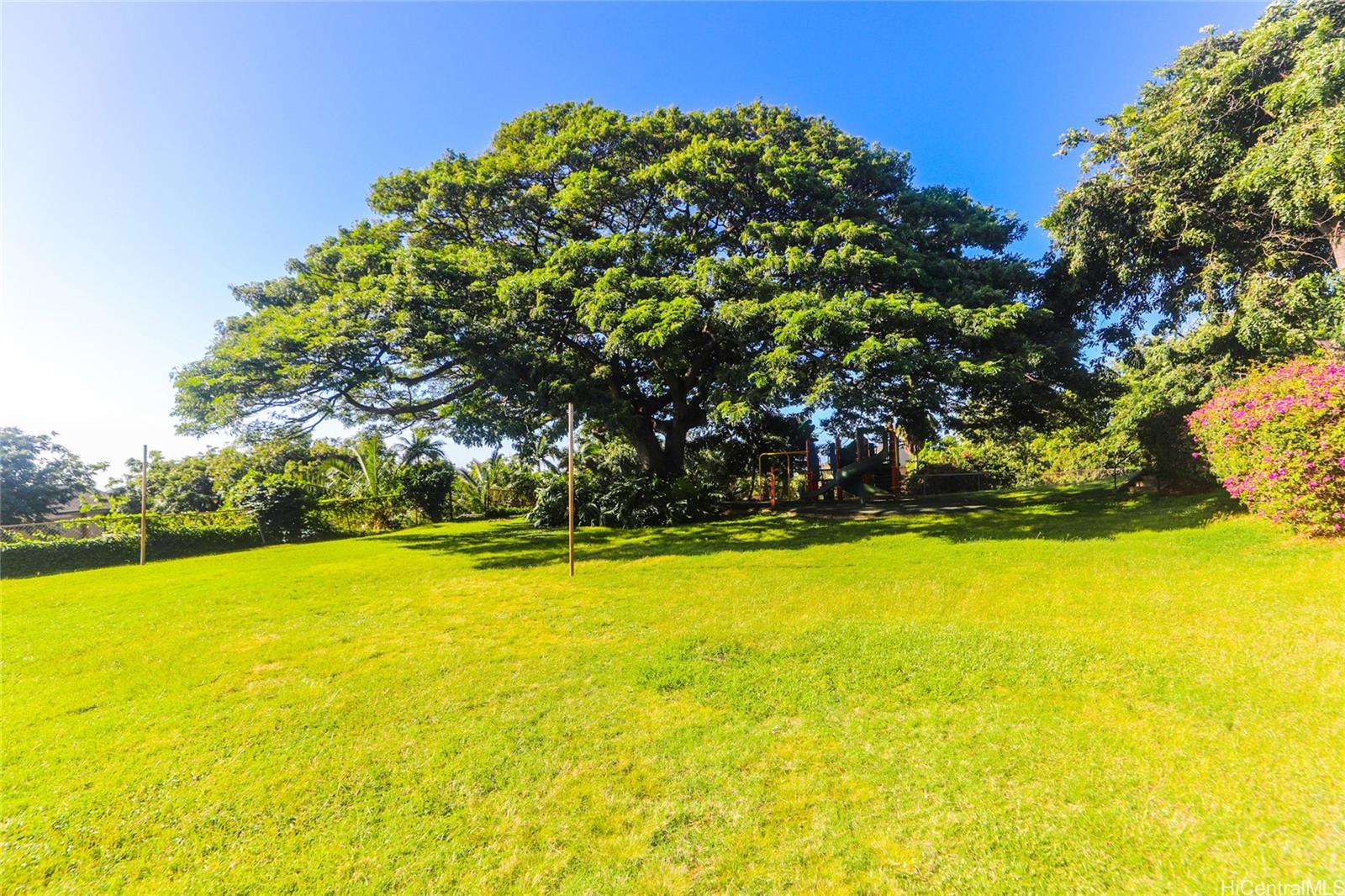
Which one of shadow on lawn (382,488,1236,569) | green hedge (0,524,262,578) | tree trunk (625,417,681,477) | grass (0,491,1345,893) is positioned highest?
tree trunk (625,417,681,477)

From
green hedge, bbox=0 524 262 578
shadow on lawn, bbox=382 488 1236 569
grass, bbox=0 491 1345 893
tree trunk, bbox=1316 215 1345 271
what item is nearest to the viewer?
grass, bbox=0 491 1345 893

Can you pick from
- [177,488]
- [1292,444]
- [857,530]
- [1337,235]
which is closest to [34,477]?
[177,488]

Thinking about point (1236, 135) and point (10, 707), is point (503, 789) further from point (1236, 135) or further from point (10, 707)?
point (1236, 135)

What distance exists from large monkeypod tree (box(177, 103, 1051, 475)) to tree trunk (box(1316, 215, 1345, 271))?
4.63 m

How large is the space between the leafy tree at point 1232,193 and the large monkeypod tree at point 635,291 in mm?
2174

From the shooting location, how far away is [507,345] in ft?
43.8

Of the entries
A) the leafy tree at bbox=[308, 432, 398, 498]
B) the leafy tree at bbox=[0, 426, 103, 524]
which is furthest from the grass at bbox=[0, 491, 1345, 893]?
the leafy tree at bbox=[0, 426, 103, 524]

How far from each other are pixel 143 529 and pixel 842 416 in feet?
60.4

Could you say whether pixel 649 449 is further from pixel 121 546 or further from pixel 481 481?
pixel 121 546

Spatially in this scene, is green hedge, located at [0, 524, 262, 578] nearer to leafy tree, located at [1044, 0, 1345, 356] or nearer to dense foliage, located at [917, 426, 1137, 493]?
leafy tree, located at [1044, 0, 1345, 356]

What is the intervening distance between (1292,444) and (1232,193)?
675cm

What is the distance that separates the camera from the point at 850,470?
1992 cm

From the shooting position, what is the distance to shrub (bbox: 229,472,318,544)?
16703 millimetres

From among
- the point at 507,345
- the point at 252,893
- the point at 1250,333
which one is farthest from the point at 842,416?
the point at 252,893
